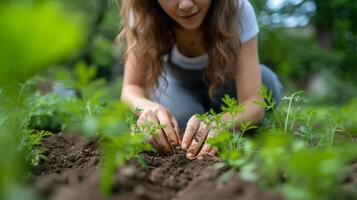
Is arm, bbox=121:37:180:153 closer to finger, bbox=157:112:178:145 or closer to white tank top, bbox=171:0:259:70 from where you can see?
finger, bbox=157:112:178:145

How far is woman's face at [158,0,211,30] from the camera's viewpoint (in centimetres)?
204

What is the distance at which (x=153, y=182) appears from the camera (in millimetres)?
1118

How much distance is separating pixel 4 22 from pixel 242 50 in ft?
6.47

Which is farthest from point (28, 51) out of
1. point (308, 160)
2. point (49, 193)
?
point (308, 160)

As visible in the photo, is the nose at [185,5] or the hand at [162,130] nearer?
the hand at [162,130]

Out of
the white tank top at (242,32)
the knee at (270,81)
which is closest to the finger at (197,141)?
the white tank top at (242,32)

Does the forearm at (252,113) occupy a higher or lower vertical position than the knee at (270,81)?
higher

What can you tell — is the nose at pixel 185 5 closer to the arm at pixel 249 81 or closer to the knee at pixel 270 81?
the arm at pixel 249 81

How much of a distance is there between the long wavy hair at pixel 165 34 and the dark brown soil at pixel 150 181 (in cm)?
86

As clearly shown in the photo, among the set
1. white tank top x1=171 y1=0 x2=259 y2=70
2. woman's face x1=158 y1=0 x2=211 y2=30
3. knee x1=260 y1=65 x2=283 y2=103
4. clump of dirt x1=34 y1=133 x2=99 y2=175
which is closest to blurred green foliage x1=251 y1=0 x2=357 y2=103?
knee x1=260 y1=65 x2=283 y2=103

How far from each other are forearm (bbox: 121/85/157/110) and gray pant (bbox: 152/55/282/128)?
0.26 meters

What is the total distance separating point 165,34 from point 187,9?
1.73 feet

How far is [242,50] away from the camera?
8.06ft

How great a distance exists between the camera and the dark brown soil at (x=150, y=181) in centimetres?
86
